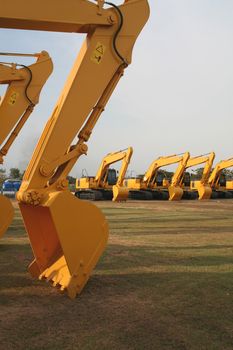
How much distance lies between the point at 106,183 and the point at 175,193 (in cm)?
566

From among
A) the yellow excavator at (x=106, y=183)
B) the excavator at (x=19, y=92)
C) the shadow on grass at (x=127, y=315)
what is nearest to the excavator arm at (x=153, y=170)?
the yellow excavator at (x=106, y=183)

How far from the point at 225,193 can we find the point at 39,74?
30709 millimetres

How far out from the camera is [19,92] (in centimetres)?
977

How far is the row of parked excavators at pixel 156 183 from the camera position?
29812 millimetres

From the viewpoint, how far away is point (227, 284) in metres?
5.44

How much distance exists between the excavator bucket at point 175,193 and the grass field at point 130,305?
2426 cm

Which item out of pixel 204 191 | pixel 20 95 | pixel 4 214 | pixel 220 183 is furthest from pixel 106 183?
pixel 4 214

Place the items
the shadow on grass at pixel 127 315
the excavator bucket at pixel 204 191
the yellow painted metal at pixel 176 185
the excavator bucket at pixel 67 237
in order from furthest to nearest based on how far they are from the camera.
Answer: the excavator bucket at pixel 204 191 → the yellow painted metal at pixel 176 185 → the excavator bucket at pixel 67 237 → the shadow on grass at pixel 127 315

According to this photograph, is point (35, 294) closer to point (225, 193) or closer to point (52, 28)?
point (52, 28)

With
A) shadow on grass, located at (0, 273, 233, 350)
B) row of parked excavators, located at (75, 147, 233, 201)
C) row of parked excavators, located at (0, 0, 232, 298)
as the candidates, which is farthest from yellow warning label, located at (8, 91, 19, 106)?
row of parked excavators, located at (75, 147, 233, 201)

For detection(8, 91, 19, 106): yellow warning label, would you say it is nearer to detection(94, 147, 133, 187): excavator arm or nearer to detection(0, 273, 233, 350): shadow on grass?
detection(0, 273, 233, 350): shadow on grass

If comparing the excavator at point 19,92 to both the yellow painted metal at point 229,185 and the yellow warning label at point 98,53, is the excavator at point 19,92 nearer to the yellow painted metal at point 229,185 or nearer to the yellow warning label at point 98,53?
the yellow warning label at point 98,53

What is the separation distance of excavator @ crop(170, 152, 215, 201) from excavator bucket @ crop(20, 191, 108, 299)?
27.2 m

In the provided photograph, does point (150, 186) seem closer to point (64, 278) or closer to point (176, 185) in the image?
point (176, 185)
